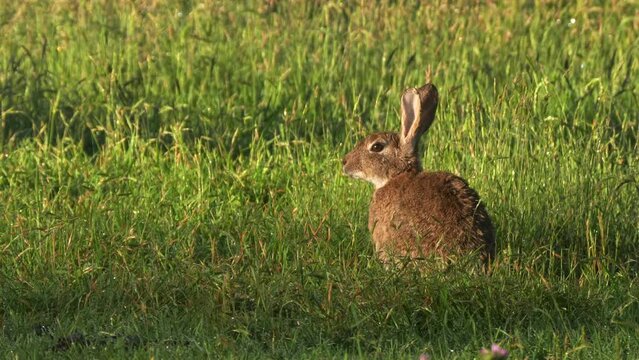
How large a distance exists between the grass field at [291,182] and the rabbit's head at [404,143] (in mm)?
326

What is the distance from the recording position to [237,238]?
6945 millimetres

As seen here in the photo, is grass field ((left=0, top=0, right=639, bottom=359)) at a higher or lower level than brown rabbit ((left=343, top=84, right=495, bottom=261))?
lower

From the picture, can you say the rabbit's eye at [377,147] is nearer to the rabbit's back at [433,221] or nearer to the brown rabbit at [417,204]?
the brown rabbit at [417,204]

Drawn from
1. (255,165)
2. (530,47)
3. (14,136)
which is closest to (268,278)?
(255,165)

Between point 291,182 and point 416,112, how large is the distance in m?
1.49

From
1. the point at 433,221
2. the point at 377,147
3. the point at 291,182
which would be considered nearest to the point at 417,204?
the point at 433,221

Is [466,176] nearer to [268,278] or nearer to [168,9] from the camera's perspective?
[268,278]

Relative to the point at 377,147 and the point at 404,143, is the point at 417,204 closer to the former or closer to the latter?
the point at 404,143

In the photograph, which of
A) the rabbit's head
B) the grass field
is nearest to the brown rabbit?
the rabbit's head

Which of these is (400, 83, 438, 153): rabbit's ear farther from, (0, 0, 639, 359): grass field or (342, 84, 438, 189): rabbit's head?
(0, 0, 639, 359): grass field

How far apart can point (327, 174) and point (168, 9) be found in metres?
3.94

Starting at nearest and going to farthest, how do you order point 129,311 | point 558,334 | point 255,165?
point 558,334
point 129,311
point 255,165

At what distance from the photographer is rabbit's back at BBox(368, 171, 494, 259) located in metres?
6.09

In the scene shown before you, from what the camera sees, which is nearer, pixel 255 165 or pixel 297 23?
pixel 255 165
